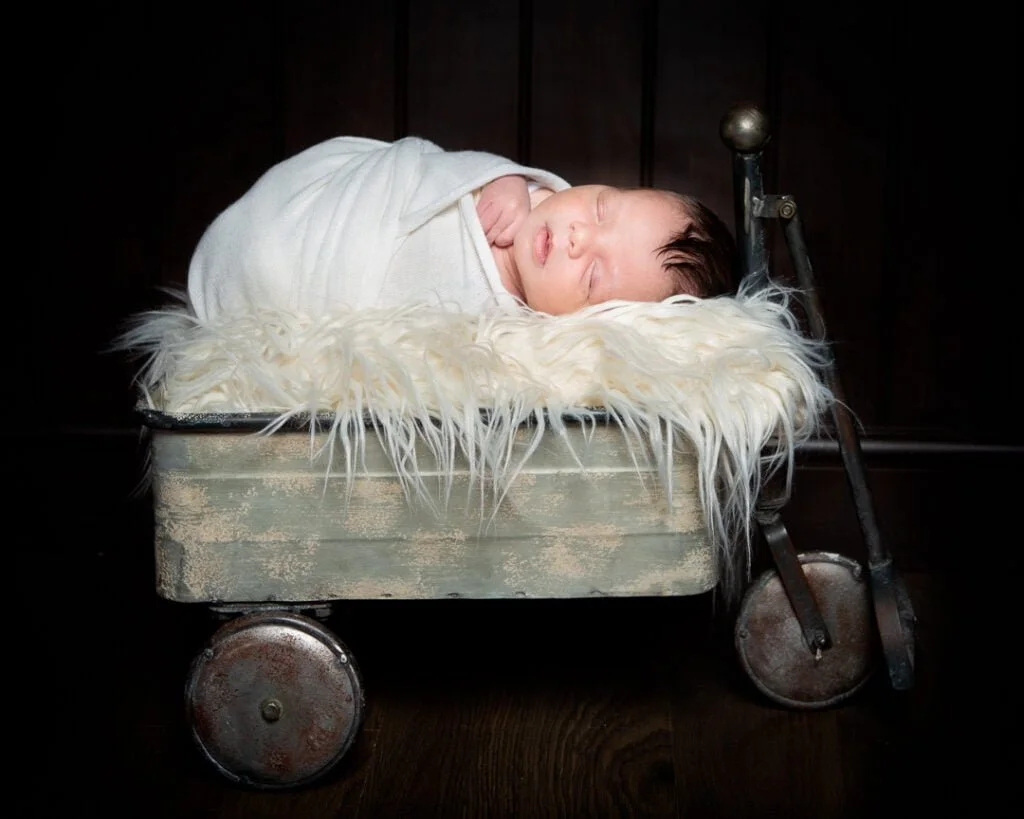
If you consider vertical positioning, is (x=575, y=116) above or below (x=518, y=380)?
above

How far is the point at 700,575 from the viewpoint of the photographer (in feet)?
3.27

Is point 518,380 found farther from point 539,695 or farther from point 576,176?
point 576,176

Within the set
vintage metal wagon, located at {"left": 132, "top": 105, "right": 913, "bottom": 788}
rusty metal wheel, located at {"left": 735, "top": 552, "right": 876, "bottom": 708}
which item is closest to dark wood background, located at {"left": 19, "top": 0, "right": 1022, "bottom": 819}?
rusty metal wheel, located at {"left": 735, "top": 552, "right": 876, "bottom": 708}

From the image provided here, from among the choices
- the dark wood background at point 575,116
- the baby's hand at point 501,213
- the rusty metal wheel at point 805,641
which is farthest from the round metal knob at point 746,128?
A: the dark wood background at point 575,116

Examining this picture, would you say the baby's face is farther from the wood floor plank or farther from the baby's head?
the wood floor plank

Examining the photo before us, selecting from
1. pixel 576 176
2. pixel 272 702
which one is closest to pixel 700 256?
pixel 576 176

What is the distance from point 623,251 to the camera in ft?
3.62

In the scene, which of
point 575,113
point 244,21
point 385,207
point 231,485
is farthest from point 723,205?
point 231,485

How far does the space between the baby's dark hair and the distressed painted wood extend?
22 centimetres

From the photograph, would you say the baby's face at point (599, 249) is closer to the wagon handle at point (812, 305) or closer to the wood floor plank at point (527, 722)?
the wagon handle at point (812, 305)

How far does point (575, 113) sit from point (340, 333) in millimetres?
664

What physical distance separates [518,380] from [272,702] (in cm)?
34

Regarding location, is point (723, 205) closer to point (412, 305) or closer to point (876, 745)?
point (412, 305)

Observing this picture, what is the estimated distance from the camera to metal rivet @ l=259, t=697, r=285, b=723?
0.96m
